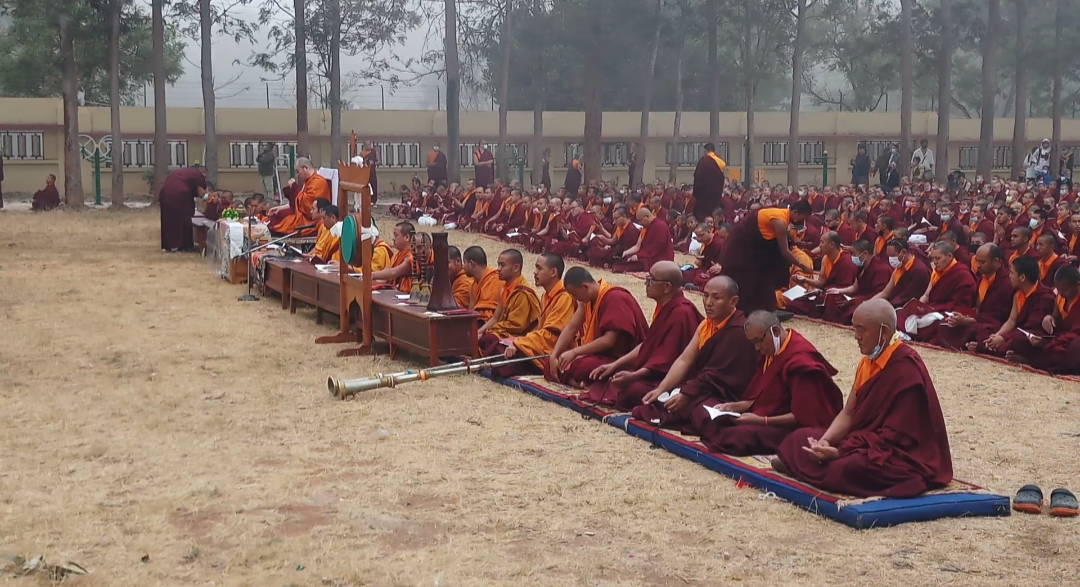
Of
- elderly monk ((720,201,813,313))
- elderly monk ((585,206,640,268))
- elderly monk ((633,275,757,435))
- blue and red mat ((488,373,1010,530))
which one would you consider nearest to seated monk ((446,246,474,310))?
elderly monk ((720,201,813,313))

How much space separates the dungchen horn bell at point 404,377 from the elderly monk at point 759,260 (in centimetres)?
266

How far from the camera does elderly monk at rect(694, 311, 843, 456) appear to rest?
220 inches

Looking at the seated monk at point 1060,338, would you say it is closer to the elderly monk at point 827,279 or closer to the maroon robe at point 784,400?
the elderly monk at point 827,279

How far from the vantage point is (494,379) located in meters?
8.00

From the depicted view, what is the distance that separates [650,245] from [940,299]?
16.5ft

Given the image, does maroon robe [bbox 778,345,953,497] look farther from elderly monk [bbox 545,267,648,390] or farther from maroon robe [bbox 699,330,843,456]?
elderly monk [bbox 545,267,648,390]

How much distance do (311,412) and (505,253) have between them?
6.12ft

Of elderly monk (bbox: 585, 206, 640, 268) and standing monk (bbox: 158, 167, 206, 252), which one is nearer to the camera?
elderly monk (bbox: 585, 206, 640, 268)

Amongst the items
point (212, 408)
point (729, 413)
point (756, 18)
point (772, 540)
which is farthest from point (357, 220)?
point (756, 18)

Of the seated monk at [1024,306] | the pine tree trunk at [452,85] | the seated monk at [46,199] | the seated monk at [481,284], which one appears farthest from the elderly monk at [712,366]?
the seated monk at [46,199]

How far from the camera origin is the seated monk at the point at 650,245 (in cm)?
1434

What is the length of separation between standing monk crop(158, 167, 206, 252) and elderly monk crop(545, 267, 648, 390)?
35.1 feet

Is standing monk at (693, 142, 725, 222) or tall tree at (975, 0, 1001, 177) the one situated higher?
tall tree at (975, 0, 1001, 177)

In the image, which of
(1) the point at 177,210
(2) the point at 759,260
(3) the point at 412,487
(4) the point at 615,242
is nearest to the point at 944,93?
(4) the point at 615,242
